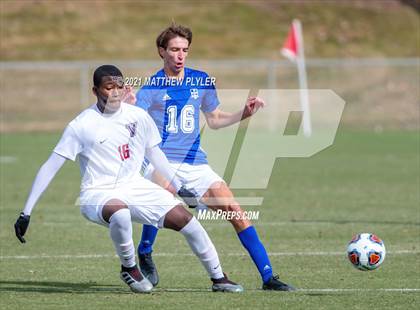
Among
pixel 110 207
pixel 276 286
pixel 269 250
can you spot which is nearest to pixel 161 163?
pixel 110 207

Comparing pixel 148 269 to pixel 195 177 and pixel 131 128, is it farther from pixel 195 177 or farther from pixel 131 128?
pixel 131 128

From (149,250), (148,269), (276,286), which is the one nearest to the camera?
(276,286)

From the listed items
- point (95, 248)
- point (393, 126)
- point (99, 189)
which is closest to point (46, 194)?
point (95, 248)

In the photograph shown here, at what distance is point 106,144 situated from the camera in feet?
27.4

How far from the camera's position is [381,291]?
28.3 feet

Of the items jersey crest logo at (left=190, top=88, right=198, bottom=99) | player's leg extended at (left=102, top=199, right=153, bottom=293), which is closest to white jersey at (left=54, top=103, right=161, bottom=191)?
player's leg extended at (left=102, top=199, right=153, bottom=293)

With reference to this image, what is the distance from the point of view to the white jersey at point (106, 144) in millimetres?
8281

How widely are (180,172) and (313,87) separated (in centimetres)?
2485

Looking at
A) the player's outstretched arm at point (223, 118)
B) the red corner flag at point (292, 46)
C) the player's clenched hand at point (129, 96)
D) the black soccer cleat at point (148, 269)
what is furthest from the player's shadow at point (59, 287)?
the red corner flag at point (292, 46)

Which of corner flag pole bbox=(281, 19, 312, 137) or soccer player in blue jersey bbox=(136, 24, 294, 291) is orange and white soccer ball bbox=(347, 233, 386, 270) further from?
corner flag pole bbox=(281, 19, 312, 137)

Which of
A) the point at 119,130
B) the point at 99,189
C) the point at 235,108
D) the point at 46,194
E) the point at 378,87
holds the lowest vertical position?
the point at 99,189

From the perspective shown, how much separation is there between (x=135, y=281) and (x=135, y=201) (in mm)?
766

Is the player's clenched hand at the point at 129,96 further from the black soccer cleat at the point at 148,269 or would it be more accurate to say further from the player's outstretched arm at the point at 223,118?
the black soccer cleat at the point at 148,269

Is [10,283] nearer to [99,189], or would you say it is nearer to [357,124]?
[99,189]
